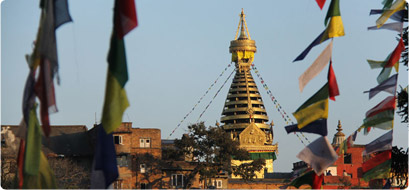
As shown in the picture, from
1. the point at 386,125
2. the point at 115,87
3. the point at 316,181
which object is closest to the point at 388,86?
the point at 386,125

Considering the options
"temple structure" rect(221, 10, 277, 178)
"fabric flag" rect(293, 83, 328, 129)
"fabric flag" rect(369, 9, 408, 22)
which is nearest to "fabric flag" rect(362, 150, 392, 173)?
"fabric flag" rect(369, 9, 408, 22)

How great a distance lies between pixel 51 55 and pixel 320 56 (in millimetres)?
6698

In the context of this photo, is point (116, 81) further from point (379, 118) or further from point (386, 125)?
point (386, 125)

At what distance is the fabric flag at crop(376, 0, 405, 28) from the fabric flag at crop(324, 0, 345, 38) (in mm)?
4865

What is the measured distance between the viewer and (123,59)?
53.0 feet

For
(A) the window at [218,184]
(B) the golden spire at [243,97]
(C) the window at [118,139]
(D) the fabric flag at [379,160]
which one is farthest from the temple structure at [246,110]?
(D) the fabric flag at [379,160]

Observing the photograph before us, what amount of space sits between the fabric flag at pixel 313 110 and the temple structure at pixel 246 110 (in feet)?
306

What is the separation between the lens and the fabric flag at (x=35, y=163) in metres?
17.4

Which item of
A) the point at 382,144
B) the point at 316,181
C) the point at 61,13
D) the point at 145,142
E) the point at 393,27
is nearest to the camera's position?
the point at 61,13

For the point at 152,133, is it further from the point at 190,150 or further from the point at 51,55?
the point at 51,55

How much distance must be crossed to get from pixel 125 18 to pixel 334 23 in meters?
6.82

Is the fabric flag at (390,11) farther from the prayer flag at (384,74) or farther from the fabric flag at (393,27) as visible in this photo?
the prayer flag at (384,74)

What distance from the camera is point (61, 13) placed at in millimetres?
17578

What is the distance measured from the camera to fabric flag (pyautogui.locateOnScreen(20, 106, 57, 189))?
686 inches
